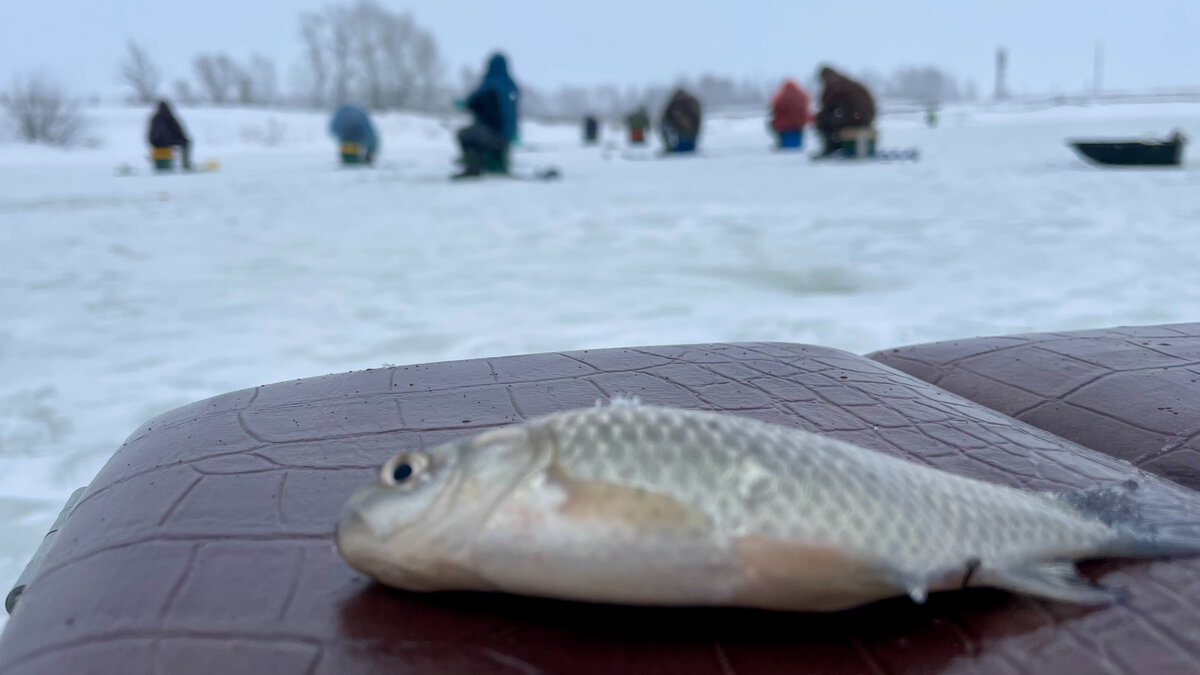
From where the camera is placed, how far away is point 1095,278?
4.41 meters

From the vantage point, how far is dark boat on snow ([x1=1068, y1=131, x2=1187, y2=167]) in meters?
9.57

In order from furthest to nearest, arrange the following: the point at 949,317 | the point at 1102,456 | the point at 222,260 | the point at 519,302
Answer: the point at 222,260, the point at 519,302, the point at 949,317, the point at 1102,456

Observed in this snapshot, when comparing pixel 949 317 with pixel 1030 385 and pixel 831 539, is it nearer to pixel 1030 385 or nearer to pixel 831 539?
pixel 1030 385

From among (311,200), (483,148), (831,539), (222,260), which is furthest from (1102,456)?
(483,148)

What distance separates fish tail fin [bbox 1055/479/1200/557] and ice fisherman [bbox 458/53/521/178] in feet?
37.3

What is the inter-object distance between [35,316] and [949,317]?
4.49 metres

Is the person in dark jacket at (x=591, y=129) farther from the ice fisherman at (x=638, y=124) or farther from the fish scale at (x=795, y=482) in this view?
the fish scale at (x=795, y=482)

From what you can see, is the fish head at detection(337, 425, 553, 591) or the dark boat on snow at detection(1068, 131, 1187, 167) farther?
the dark boat on snow at detection(1068, 131, 1187, 167)

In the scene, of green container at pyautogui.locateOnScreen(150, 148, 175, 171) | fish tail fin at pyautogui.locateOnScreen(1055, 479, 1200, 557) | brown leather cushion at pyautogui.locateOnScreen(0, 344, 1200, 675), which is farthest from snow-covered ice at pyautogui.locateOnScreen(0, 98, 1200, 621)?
green container at pyautogui.locateOnScreen(150, 148, 175, 171)

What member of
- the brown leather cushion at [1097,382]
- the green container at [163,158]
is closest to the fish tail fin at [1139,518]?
the brown leather cushion at [1097,382]

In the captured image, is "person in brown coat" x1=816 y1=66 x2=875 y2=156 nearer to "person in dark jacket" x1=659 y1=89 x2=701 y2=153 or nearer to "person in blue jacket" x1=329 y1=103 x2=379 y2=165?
"person in dark jacket" x1=659 y1=89 x2=701 y2=153

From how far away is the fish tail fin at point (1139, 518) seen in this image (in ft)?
2.82

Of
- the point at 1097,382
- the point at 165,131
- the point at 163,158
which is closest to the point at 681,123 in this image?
the point at 165,131

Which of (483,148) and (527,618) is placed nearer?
(527,618)
